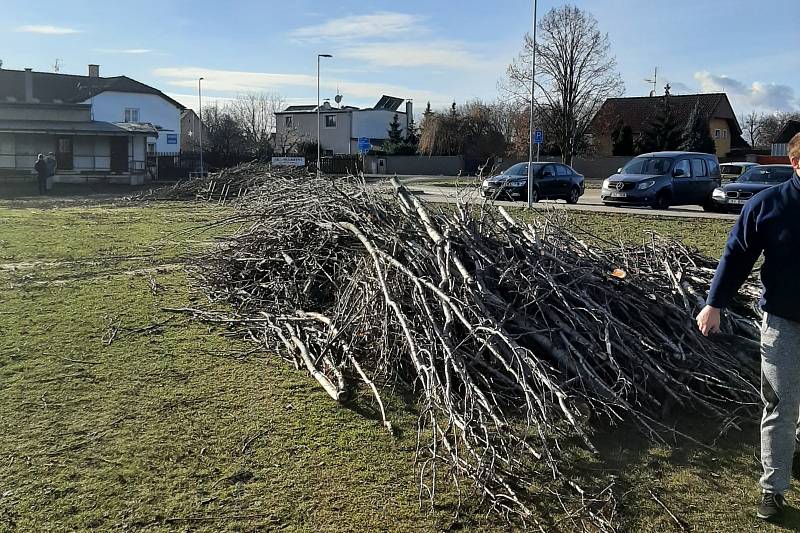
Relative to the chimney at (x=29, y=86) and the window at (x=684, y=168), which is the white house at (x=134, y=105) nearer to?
the chimney at (x=29, y=86)

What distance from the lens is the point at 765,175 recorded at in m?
22.1

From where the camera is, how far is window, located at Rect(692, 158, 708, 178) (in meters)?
22.6

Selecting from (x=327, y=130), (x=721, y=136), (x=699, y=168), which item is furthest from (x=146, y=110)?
(x=721, y=136)

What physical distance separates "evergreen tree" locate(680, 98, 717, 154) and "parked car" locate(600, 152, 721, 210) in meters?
34.6

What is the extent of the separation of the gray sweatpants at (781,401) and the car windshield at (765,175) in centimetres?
2007

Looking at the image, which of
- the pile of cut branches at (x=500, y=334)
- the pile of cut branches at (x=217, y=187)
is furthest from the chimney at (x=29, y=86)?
the pile of cut branches at (x=500, y=334)

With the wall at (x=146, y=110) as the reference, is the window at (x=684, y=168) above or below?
below

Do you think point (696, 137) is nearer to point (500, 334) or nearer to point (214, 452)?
point (500, 334)

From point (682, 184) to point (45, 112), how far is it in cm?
3324

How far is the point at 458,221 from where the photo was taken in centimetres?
665

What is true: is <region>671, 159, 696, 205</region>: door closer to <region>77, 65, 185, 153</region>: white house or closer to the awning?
the awning

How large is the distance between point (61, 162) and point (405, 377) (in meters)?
36.8

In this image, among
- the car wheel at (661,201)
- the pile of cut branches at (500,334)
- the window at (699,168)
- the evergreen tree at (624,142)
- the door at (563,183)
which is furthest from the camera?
the evergreen tree at (624,142)

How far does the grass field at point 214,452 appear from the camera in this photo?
3701 millimetres
